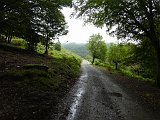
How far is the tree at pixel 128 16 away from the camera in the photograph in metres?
21.4

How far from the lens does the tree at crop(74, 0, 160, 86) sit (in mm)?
21406

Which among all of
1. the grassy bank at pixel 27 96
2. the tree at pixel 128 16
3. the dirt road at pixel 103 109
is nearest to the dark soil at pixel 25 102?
the grassy bank at pixel 27 96

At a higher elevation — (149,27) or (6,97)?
(149,27)

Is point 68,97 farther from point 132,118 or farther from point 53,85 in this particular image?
point 132,118

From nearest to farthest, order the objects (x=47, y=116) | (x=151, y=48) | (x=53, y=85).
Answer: (x=47, y=116), (x=53, y=85), (x=151, y=48)

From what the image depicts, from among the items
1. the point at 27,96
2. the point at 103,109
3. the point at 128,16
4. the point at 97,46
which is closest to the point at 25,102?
the point at 27,96

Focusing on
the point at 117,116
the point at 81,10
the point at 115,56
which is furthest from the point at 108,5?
the point at 115,56

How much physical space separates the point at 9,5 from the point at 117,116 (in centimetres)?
2120

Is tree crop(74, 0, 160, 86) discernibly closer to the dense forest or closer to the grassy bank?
the dense forest

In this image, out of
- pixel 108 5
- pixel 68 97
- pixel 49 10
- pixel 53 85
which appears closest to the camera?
pixel 68 97

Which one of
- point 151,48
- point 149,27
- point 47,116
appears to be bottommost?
point 47,116

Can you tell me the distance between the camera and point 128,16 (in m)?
23.0

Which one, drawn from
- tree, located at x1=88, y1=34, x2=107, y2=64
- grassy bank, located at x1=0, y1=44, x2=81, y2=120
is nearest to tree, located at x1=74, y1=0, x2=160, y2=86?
grassy bank, located at x1=0, y1=44, x2=81, y2=120

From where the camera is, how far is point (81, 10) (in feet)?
78.9
